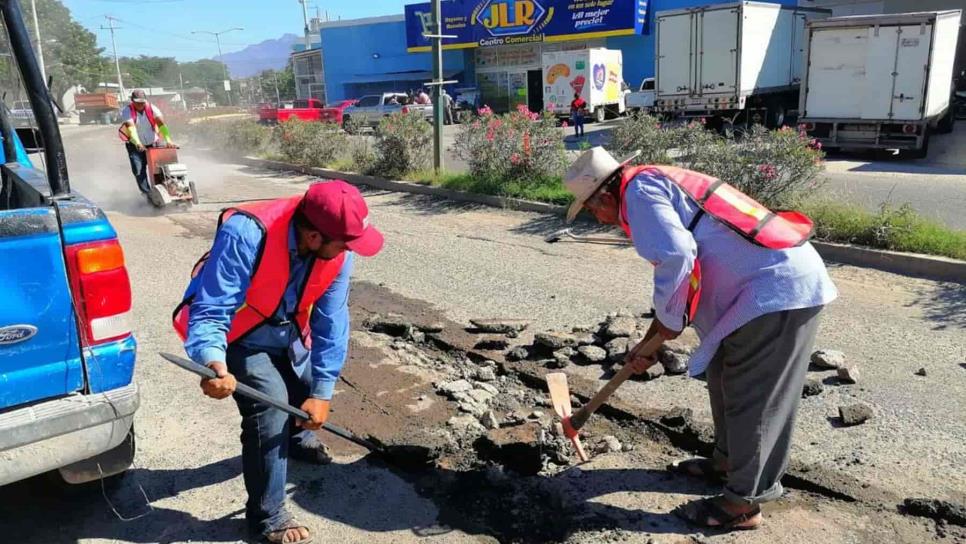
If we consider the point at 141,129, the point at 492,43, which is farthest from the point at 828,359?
the point at 492,43

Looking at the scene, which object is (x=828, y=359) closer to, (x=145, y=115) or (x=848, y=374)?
(x=848, y=374)

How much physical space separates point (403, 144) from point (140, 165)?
169 inches

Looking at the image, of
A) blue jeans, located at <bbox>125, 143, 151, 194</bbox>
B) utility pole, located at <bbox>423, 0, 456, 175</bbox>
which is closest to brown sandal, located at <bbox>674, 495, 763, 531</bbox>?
utility pole, located at <bbox>423, 0, 456, 175</bbox>

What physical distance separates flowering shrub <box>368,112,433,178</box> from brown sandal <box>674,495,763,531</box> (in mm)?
10532

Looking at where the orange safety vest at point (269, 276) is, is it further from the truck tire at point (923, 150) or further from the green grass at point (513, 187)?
the truck tire at point (923, 150)

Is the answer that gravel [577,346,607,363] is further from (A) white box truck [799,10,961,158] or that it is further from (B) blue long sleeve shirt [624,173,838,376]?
(A) white box truck [799,10,961,158]

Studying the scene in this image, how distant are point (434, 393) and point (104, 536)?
6.16 ft

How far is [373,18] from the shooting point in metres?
42.9

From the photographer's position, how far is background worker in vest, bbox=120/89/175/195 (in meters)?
10.7

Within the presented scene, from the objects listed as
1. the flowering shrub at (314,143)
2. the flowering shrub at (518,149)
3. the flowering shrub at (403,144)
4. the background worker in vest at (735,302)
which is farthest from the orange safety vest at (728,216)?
the flowering shrub at (314,143)

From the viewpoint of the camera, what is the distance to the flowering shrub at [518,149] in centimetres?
1043

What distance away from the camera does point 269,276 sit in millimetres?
2684

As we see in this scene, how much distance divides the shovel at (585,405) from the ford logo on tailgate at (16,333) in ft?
7.33

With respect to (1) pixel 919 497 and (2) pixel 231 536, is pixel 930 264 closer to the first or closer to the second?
(1) pixel 919 497
